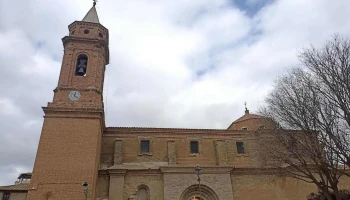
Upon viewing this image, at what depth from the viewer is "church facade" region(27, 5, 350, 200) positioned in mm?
19016

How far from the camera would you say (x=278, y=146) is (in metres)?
15.2

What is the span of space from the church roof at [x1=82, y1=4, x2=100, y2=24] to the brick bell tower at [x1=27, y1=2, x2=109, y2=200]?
0.88 metres

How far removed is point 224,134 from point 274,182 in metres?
5.69

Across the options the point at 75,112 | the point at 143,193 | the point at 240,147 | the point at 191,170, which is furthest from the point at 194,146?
the point at 75,112

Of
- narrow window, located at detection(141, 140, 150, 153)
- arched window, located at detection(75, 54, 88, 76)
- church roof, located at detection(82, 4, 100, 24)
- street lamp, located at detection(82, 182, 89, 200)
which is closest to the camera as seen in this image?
street lamp, located at detection(82, 182, 89, 200)

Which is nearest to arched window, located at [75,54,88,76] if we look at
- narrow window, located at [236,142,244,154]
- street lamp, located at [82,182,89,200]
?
street lamp, located at [82,182,89,200]

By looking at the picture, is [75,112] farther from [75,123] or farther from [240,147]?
[240,147]

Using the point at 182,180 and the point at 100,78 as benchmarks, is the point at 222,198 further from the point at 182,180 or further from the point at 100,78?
the point at 100,78

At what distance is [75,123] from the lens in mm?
20547

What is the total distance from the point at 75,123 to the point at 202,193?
1042 centimetres

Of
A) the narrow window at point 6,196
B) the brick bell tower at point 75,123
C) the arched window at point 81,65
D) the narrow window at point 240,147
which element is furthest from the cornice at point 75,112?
the narrow window at point 6,196

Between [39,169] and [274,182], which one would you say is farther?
[274,182]

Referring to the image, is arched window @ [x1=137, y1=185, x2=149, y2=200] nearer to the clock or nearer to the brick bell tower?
the brick bell tower

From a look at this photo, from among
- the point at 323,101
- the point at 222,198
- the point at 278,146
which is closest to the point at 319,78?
the point at 323,101
